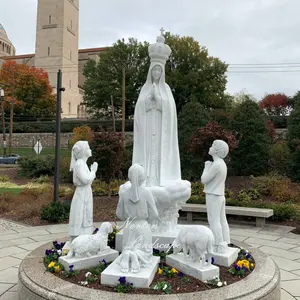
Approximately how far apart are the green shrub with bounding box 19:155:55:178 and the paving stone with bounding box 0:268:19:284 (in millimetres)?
16540

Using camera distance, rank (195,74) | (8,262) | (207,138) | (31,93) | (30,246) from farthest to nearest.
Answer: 1. (31,93)
2. (195,74)
3. (207,138)
4. (30,246)
5. (8,262)

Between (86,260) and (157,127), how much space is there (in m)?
2.81

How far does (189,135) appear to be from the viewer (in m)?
18.5

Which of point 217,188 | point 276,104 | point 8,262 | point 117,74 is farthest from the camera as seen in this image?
point 276,104

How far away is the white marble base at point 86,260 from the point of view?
4425mm

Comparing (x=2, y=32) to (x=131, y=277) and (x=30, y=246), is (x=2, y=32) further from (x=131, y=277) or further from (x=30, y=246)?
(x=131, y=277)

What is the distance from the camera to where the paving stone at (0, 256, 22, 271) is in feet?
19.0

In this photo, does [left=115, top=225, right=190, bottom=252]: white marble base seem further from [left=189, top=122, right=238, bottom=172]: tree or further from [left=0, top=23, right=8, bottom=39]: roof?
[left=0, top=23, right=8, bottom=39]: roof

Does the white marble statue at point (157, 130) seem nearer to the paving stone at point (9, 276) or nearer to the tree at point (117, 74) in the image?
the paving stone at point (9, 276)

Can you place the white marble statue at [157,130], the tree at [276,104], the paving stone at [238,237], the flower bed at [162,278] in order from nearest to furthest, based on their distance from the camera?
1. the flower bed at [162,278]
2. the white marble statue at [157,130]
3. the paving stone at [238,237]
4. the tree at [276,104]

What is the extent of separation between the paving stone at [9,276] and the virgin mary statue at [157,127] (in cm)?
285

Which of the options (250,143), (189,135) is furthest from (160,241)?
(250,143)

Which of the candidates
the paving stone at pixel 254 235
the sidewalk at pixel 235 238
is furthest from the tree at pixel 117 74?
the paving stone at pixel 254 235

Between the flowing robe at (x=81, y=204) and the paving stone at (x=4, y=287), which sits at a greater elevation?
the flowing robe at (x=81, y=204)
